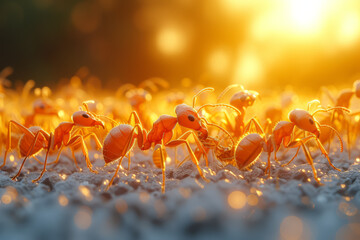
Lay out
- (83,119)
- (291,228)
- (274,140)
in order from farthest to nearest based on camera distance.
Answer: (83,119) → (274,140) → (291,228)

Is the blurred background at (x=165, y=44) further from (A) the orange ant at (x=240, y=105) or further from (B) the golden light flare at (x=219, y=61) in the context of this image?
(A) the orange ant at (x=240, y=105)

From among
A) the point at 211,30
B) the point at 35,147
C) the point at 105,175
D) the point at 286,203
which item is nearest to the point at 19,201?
the point at 105,175

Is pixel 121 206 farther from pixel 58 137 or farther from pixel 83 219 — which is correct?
pixel 58 137

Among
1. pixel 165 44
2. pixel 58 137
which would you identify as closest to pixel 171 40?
pixel 165 44

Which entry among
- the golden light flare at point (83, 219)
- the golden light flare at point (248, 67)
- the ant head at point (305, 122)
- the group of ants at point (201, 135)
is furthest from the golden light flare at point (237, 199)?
the golden light flare at point (248, 67)

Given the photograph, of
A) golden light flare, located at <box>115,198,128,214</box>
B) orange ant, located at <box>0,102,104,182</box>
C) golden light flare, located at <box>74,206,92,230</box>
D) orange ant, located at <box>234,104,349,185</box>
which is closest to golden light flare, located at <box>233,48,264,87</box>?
orange ant, located at <box>234,104,349,185</box>

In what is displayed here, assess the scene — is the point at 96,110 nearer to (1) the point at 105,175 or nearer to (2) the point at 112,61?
(1) the point at 105,175

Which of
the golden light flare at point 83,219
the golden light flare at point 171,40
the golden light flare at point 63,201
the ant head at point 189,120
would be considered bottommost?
the golden light flare at point 63,201
